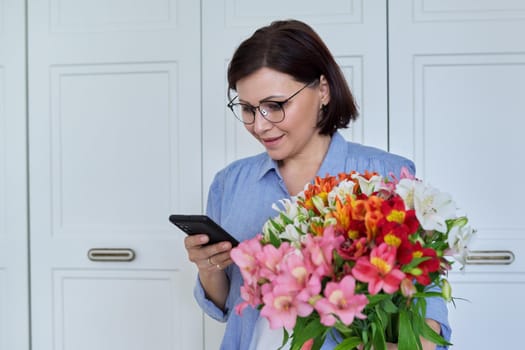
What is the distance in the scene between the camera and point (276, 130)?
3.36 ft

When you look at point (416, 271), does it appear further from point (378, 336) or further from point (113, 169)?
point (113, 169)

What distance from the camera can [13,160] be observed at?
1.85m

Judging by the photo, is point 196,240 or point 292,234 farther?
point 196,240

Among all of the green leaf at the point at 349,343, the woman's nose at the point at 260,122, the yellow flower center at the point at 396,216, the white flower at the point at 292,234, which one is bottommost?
the green leaf at the point at 349,343

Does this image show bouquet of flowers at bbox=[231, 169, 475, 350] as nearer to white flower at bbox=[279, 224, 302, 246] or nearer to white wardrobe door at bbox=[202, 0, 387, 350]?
white flower at bbox=[279, 224, 302, 246]

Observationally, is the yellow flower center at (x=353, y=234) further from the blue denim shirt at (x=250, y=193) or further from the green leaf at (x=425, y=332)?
the blue denim shirt at (x=250, y=193)

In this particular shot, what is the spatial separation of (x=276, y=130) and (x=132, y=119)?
2.99 ft

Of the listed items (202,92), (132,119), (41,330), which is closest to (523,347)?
(202,92)

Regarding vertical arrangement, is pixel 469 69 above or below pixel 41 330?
above

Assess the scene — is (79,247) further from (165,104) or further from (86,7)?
(86,7)

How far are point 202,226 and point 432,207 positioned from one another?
1.47 feet

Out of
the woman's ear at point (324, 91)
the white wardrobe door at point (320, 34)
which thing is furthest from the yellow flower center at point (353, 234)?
the white wardrobe door at point (320, 34)

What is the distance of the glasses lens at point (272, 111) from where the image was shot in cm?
100

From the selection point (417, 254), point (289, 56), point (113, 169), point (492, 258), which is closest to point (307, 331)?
point (417, 254)
